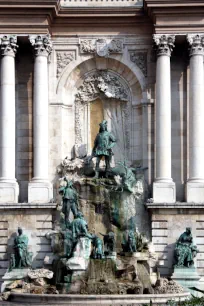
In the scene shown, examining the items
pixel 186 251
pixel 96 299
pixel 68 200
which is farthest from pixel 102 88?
pixel 96 299

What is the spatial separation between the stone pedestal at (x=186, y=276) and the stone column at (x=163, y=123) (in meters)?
2.44

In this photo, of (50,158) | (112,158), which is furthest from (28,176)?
(112,158)

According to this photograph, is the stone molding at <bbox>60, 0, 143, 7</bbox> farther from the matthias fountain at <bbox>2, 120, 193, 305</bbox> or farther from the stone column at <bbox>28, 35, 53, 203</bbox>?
the matthias fountain at <bbox>2, 120, 193, 305</bbox>

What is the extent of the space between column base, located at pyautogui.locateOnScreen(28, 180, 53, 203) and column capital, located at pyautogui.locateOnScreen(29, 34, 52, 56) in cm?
447

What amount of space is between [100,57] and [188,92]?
3.36 metres

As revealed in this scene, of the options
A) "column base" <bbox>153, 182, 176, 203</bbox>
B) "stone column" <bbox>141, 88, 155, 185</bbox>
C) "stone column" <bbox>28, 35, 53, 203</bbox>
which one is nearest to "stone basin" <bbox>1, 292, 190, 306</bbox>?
"column base" <bbox>153, 182, 176, 203</bbox>

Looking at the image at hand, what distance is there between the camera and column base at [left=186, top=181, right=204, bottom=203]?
30625 millimetres

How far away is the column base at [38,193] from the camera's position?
30683 millimetres

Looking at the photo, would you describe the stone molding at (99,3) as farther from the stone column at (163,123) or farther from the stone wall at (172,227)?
the stone wall at (172,227)

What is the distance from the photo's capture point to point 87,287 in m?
26.5

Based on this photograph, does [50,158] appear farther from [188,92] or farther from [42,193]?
[188,92]

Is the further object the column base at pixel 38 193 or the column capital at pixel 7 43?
Result: the column capital at pixel 7 43

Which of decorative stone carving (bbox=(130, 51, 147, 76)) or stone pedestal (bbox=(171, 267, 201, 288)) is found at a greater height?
decorative stone carving (bbox=(130, 51, 147, 76))

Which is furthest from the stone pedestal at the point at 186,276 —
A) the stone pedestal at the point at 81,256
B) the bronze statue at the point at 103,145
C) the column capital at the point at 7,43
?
the column capital at the point at 7,43
